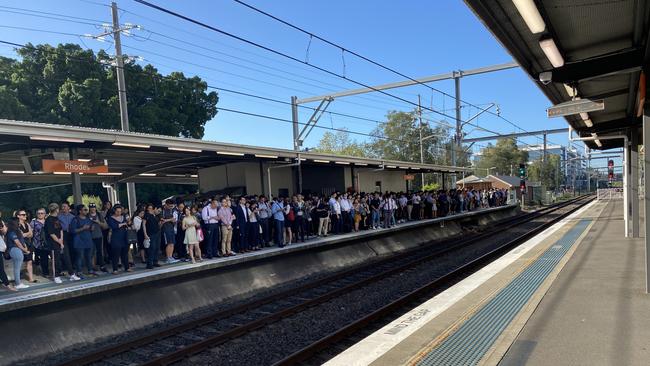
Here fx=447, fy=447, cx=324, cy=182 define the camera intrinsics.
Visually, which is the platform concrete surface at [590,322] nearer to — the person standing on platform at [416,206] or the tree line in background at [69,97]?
the person standing on platform at [416,206]

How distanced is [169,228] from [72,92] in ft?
71.7

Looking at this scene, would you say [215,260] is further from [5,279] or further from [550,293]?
[550,293]

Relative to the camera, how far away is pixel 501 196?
1431 inches

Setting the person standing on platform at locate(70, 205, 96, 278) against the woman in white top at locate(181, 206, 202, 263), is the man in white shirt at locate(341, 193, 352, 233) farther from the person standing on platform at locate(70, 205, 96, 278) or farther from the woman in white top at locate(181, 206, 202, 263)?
the person standing on platform at locate(70, 205, 96, 278)

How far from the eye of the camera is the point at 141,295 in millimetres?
9398

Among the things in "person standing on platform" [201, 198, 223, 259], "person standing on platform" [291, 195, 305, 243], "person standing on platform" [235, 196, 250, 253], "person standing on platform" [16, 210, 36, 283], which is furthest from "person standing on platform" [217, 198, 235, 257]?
"person standing on platform" [16, 210, 36, 283]

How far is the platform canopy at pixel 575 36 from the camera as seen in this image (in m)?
4.85

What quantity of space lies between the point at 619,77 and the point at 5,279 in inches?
452

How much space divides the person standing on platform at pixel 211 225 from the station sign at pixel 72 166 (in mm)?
2603

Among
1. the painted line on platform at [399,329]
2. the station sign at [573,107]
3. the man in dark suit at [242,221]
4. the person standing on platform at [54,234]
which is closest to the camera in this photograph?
the painted line on platform at [399,329]

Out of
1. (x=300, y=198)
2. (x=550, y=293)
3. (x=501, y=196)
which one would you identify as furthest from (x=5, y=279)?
(x=501, y=196)

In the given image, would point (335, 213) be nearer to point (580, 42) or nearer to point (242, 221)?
point (242, 221)

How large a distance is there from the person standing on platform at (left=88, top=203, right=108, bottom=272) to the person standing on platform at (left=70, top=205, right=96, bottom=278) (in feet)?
0.53

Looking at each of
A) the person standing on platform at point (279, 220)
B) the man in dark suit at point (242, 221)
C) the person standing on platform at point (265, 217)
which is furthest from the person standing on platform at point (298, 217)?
the man in dark suit at point (242, 221)
